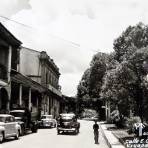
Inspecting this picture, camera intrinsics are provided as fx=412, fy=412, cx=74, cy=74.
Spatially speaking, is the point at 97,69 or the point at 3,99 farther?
the point at 97,69

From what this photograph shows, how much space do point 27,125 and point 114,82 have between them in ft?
32.0

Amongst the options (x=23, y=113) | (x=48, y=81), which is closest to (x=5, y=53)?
(x=23, y=113)

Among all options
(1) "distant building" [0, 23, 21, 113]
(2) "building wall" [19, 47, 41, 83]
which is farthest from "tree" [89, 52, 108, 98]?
(1) "distant building" [0, 23, 21, 113]

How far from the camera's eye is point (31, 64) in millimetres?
65625

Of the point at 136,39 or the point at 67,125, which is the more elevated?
the point at 136,39

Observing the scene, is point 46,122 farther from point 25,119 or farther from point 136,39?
point 136,39

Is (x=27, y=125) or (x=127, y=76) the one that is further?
(x=27, y=125)

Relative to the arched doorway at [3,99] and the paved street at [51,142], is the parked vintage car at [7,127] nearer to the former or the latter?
the paved street at [51,142]

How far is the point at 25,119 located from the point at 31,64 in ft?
109

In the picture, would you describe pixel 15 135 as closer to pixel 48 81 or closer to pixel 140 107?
pixel 140 107

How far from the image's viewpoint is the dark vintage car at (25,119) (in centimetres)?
3159

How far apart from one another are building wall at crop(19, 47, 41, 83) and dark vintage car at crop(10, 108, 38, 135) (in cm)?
2966

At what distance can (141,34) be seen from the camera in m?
28.8

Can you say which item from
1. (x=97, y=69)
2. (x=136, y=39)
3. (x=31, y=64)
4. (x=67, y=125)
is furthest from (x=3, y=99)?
(x=97, y=69)
